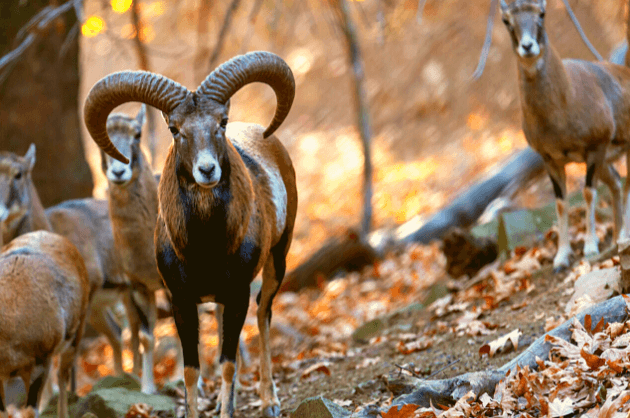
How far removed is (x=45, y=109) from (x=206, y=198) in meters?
6.69

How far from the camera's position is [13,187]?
25.8 ft

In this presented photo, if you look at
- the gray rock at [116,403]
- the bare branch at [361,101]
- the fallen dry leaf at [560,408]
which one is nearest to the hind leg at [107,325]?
the gray rock at [116,403]

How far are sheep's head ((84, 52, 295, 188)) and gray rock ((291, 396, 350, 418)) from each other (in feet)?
5.66

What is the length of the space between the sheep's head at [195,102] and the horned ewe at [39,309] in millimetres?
1575

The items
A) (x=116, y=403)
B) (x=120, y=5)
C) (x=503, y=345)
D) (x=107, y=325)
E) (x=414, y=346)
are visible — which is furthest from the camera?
(x=120, y=5)

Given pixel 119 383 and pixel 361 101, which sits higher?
pixel 361 101

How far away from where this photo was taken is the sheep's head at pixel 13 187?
7773mm

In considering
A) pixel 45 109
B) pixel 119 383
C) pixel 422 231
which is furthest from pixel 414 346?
pixel 45 109

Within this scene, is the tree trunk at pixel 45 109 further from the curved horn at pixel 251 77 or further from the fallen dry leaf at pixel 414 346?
the fallen dry leaf at pixel 414 346

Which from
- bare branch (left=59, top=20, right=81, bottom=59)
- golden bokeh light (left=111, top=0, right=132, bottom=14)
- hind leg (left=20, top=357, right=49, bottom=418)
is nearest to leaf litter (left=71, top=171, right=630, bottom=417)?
hind leg (left=20, top=357, right=49, bottom=418)

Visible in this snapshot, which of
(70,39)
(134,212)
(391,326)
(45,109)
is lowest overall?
(391,326)

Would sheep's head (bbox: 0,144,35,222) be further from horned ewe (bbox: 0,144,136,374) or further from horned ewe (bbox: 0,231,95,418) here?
horned ewe (bbox: 0,231,95,418)

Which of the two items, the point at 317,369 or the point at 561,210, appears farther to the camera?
the point at 561,210

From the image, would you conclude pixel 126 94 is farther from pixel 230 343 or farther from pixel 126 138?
pixel 126 138
